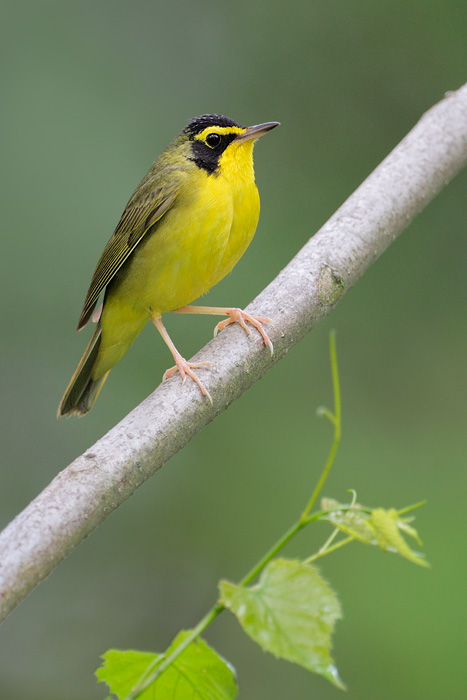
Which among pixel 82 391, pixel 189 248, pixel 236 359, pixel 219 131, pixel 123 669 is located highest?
pixel 219 131

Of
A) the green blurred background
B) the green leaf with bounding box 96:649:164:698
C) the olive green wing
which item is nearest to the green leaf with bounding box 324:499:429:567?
the green leaf with bounding box 96:649:164:698

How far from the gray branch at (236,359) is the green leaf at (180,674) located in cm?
26

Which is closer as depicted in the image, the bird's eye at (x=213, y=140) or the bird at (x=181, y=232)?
the bird at (x=181, y=232)

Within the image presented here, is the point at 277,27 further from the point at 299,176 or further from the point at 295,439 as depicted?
the point at 295,439

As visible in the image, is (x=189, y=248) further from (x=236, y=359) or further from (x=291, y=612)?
(x=291, y=612)

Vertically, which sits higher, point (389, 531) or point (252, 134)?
point (252, 134)

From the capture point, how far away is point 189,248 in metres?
3.60

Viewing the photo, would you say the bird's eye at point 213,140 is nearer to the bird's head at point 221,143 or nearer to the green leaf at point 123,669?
the bird's head at point 221,143

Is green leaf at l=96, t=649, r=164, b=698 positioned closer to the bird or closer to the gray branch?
the gray branch

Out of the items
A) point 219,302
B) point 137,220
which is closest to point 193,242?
point 137,220

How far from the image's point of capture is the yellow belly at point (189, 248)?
11.8 ft

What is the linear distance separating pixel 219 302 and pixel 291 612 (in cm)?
433

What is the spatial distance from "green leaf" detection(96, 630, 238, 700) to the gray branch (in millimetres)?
265

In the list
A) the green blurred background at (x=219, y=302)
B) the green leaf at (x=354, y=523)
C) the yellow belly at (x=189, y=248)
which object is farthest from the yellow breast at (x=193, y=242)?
the green leaf at (x=354, y=523)
